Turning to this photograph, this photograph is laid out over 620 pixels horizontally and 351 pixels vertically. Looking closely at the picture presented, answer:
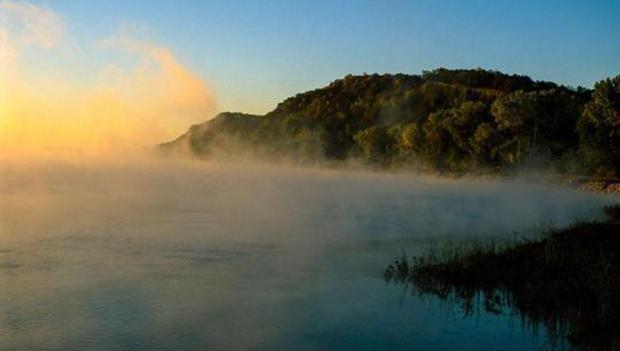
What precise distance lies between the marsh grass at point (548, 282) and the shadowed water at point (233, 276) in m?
1.13

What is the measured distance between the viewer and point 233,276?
101 feet

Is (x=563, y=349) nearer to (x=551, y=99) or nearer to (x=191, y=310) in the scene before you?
(x=191, y=310)

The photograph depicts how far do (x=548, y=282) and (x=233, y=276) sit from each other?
46.3 ft

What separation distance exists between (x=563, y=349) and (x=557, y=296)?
4446 millimetres

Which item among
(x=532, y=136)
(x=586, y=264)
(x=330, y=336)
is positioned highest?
(x=532, y=136)

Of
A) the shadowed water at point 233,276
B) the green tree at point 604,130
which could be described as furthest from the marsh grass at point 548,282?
the green tree at point 604,130

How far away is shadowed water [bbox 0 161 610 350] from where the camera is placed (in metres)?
21.4

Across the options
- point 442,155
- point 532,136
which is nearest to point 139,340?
point 532,136

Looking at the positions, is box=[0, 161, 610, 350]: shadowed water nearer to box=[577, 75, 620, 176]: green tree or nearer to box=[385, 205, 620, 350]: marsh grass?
box=[385, 205, 620, 350]: marsh grass

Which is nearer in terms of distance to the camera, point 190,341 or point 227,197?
point 190,341

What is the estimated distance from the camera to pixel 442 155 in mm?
131500

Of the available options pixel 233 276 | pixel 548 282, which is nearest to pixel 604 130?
pixel 548 282

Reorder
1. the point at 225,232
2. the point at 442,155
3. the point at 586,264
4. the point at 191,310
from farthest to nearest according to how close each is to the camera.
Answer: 1. the point at 442,155
2. the point at 225,232
3. the point at 586,264
4. the point at 191,310

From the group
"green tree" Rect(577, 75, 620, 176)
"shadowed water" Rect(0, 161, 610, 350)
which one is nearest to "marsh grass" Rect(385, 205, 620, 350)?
"shadowed water" Rect(0, 161, 610, 350)
